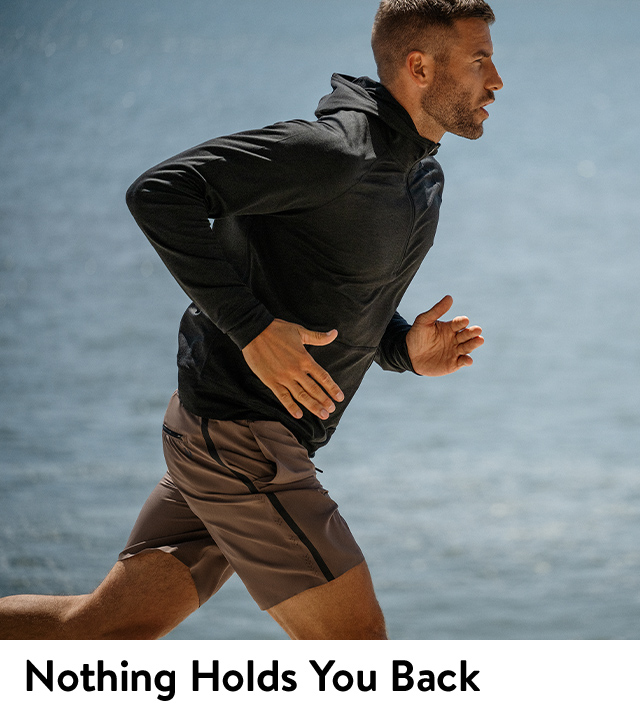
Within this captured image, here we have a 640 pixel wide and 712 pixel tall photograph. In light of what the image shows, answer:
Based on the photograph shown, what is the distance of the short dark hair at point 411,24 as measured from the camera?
1799 mm

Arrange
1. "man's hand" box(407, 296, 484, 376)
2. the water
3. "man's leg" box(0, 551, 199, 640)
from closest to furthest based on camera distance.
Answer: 1. "man's leg" box(0, 551, 199, 640)
2. "man's hand" box(407, 296, 484, 376)
3. the water

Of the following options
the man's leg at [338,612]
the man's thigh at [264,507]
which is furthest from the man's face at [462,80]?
the man's leg at [338,612]

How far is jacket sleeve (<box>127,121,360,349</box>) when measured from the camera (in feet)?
5.32

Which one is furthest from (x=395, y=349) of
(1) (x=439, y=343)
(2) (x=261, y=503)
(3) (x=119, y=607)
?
(3) (x=119, y=607)

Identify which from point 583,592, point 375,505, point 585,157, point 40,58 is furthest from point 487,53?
point 40,58

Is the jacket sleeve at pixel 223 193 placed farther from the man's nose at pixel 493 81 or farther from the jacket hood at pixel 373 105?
the man's nose at pixel 493 81

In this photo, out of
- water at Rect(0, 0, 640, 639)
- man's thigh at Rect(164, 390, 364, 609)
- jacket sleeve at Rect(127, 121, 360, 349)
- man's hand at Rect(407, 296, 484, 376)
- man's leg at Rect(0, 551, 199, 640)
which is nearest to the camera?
jacket sleeve at Rect(127, 121, 360, 349)

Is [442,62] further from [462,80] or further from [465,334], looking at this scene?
[465,334]

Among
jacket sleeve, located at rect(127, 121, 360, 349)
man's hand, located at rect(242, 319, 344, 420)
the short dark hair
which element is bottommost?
man's hand, located at rect(242, 319, 344, 420)

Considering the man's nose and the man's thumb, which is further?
the man's nose

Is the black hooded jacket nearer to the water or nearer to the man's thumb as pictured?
the man's thumb

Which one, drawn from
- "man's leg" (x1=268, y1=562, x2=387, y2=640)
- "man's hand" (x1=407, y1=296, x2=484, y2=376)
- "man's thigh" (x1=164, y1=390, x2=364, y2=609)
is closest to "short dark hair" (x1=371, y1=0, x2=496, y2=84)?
"man's hand" (x1=407, y1=296, x2=484, y2=376)

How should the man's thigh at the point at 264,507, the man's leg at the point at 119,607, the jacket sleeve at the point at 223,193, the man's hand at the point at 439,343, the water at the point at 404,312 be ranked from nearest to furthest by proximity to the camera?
the jacket sleeve at the point at 223,193, the man's thigh at the point at 264,507, the man's leg at the point at 119,607, the man's hand at the point at 439,343, the water at the point at 404,312

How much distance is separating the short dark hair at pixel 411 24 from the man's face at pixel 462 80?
20 mm
